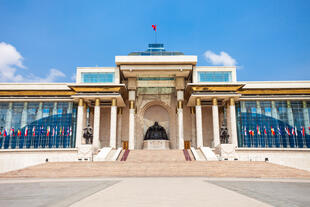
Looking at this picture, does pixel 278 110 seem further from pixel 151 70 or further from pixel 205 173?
pixel 205 173

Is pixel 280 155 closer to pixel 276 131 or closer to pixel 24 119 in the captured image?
pixel 276 131

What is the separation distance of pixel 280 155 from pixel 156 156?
19.0 meters

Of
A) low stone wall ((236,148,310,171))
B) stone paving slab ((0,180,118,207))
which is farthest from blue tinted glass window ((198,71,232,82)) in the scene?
stone paving slab ((0,180,118,207))

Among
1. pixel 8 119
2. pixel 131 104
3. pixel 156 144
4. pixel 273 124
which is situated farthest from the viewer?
pixel 131 104

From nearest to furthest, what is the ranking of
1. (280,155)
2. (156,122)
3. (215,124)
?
(280,155) → (215,124) → (156,122)

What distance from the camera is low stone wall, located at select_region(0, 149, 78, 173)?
39000 millimetres

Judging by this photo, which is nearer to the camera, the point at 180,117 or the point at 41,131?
the point at 41,131

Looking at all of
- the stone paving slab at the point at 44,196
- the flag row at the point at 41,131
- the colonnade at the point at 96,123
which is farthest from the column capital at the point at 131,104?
the stone paving slab at the point at 44,196

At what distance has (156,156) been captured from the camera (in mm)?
34312

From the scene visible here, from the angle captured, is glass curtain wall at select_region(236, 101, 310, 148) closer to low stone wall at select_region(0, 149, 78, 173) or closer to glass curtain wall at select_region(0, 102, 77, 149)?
low stone wall at select_region(0, 149, 78, 173)

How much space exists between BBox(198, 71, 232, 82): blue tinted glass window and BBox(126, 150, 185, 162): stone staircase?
15328 millimetres

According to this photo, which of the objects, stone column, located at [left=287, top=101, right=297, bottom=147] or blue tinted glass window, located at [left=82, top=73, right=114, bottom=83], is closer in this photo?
stone column, located at [left=287, top=101, right=297, bottom=147]

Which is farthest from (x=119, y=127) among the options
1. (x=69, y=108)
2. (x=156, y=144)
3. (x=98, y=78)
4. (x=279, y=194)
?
(x=279, y=194)

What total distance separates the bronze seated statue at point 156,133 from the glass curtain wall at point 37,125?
13085 millimetres
